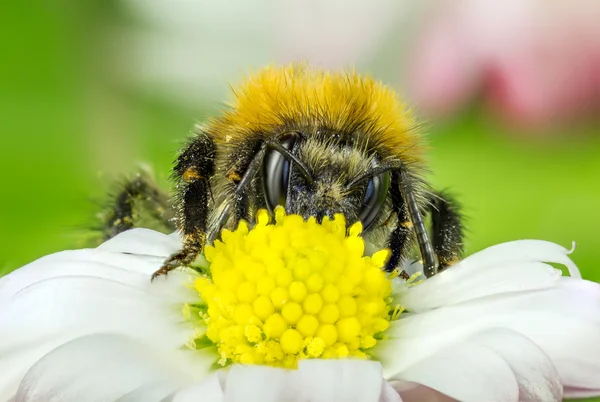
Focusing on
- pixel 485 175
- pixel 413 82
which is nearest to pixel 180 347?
pixel 485 175

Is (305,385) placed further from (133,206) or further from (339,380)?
(133,206)

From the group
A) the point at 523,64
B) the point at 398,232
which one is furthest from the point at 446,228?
the point at 523,64

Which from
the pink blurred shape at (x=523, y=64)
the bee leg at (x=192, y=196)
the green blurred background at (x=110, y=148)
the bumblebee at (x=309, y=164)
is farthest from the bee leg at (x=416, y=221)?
the pink blurred shape at (x=523, y=64)

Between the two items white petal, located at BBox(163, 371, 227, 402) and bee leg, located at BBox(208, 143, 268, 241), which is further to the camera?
bee leg, located at BBox(208, 143, 268, 241)

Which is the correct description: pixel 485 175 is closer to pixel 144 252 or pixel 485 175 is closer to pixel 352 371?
pixel 144 252

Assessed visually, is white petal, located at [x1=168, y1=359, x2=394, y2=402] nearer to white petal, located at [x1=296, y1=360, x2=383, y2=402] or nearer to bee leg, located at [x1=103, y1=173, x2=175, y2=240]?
white petal, located at [x1=296, y1=360, x2=383, y2=402]

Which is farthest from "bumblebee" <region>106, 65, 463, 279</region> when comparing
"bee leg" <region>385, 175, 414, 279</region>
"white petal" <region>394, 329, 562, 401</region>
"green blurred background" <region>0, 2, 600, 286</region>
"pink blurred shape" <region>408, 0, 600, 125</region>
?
"pink blurred shape" <region>408, 0, 600, 125</region>
